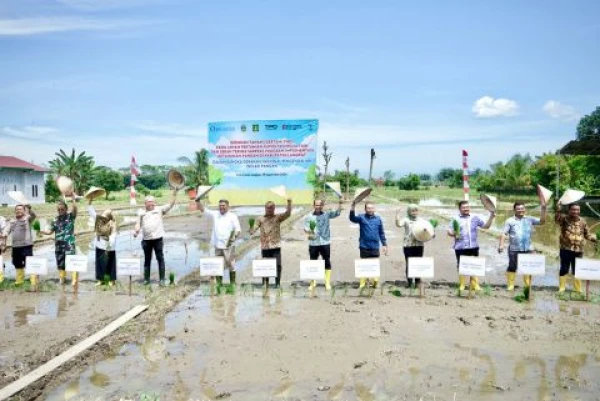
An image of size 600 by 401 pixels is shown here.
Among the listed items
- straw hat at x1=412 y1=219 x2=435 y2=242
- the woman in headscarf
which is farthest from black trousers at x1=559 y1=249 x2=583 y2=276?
the woman in headscarf

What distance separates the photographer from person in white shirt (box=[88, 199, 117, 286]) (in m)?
9.55

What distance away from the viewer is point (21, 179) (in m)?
44.2

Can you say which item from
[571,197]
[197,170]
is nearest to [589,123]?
[197,170]

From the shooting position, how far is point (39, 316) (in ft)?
25.6

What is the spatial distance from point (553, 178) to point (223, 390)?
42.8 metres

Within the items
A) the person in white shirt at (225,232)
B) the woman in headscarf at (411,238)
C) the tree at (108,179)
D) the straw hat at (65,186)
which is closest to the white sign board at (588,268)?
the woman in headscarf at (411,238)

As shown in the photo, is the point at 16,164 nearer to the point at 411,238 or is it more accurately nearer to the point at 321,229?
the point at 321,229

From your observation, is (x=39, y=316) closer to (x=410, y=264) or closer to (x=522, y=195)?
(x=410, y=264)

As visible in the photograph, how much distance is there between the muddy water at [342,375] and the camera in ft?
16.2

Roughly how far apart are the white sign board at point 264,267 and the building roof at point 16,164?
3886 centimetres

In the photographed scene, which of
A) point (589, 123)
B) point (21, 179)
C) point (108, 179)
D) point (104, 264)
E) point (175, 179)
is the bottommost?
point (104, 264)

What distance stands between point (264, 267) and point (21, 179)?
138 ft

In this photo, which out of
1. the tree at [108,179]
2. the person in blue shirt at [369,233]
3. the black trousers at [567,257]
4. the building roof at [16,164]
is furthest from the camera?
the tree at [108,179]

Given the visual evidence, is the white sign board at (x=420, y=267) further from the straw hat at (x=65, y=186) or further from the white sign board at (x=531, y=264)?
the straw hat at (x=65, y=186)
